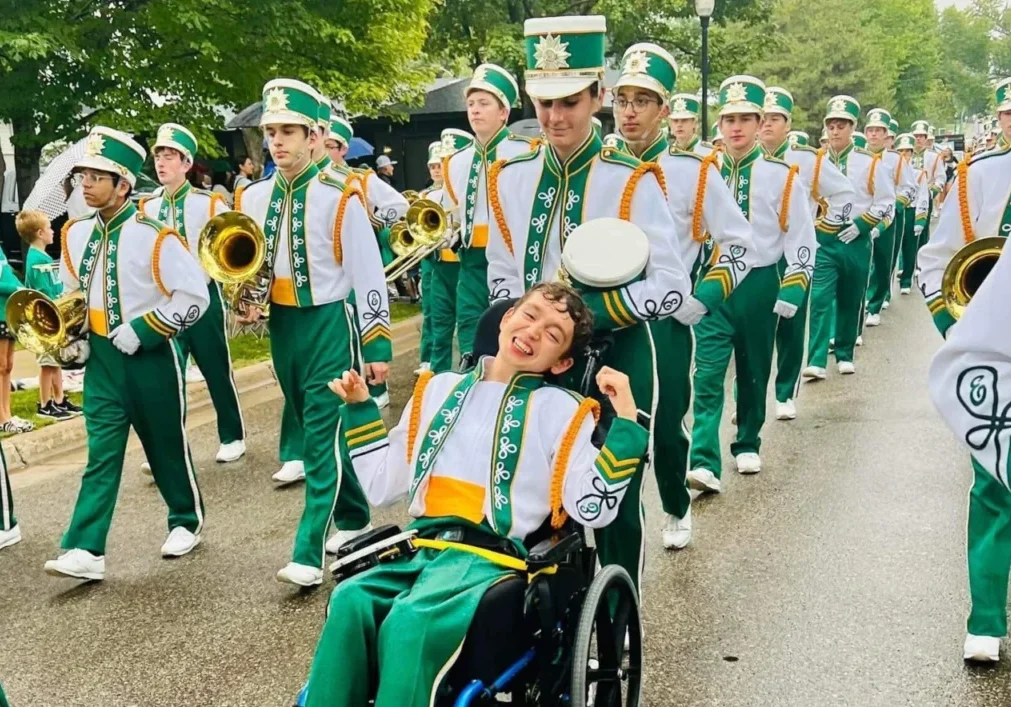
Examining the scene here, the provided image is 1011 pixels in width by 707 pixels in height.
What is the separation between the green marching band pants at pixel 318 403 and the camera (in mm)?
5527

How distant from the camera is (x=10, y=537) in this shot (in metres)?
6.41

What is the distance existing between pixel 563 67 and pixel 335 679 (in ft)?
6.98

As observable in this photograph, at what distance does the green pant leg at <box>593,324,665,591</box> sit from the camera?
4.29 metres

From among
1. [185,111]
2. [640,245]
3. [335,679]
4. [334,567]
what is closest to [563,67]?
[640,245]

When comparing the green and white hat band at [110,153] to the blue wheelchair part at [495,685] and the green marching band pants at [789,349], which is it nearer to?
the blue wheelchair part at [495,685]

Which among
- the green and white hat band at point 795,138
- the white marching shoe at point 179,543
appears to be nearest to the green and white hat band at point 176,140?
the white marching shoe at point 179,543

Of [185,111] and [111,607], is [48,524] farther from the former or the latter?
[185,111]

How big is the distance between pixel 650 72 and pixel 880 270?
9011 mm

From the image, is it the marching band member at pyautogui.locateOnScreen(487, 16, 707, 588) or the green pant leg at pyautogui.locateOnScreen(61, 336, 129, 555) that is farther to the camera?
the green pant leg at pyautogui.locateOnScreen(61, 336, 129, 555)

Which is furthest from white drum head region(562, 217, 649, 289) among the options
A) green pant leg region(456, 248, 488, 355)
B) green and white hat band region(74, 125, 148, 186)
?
green pant leg region(456, 248, 488, 355)

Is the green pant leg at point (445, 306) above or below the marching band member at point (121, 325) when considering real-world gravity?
below

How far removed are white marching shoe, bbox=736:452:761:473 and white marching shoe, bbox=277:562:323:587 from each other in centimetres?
285

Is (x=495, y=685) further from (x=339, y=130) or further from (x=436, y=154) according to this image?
(x=436, y=154)

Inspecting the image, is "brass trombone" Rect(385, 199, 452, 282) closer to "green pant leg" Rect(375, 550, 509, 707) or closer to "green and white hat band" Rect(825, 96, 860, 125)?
"green and white hat band" Rect(825, 96, 860, 125)
